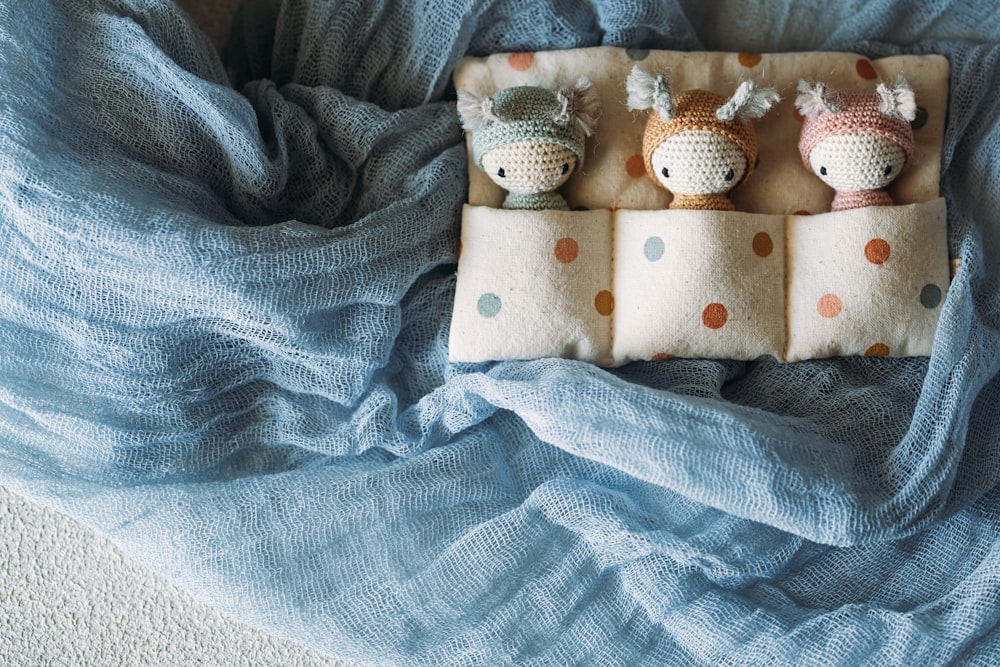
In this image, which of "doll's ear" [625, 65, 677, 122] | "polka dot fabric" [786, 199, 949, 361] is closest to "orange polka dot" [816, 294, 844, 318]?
"polka dot fabric" [786, 199, 949, 361]

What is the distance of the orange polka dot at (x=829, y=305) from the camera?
816mm

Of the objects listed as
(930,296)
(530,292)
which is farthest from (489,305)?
(930,296)

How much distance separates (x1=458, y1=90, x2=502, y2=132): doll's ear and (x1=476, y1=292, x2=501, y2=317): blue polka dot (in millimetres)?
152

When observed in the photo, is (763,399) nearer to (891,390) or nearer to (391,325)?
(891,390)

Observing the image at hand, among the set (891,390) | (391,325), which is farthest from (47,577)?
(891,390)

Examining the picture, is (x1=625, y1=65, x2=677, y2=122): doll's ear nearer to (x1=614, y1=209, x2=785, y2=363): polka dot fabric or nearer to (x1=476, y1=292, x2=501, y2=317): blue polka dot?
Answer: (x1=614, y1=209, x2=785, y2=363): polka dot fabric

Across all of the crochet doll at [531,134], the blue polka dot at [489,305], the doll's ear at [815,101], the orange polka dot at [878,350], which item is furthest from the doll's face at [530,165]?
the orange polka dot at [878,350]

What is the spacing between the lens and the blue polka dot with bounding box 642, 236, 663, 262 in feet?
2.70

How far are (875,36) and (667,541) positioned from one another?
0.54m

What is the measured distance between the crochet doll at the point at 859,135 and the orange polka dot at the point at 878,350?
0.42 ft

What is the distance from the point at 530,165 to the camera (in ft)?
2.67

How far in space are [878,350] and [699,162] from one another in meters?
0.23

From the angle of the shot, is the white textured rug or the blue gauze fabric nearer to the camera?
the blue gauze fabric

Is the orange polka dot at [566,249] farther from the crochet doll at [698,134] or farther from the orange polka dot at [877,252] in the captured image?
the orange polka dot at [877,252]
